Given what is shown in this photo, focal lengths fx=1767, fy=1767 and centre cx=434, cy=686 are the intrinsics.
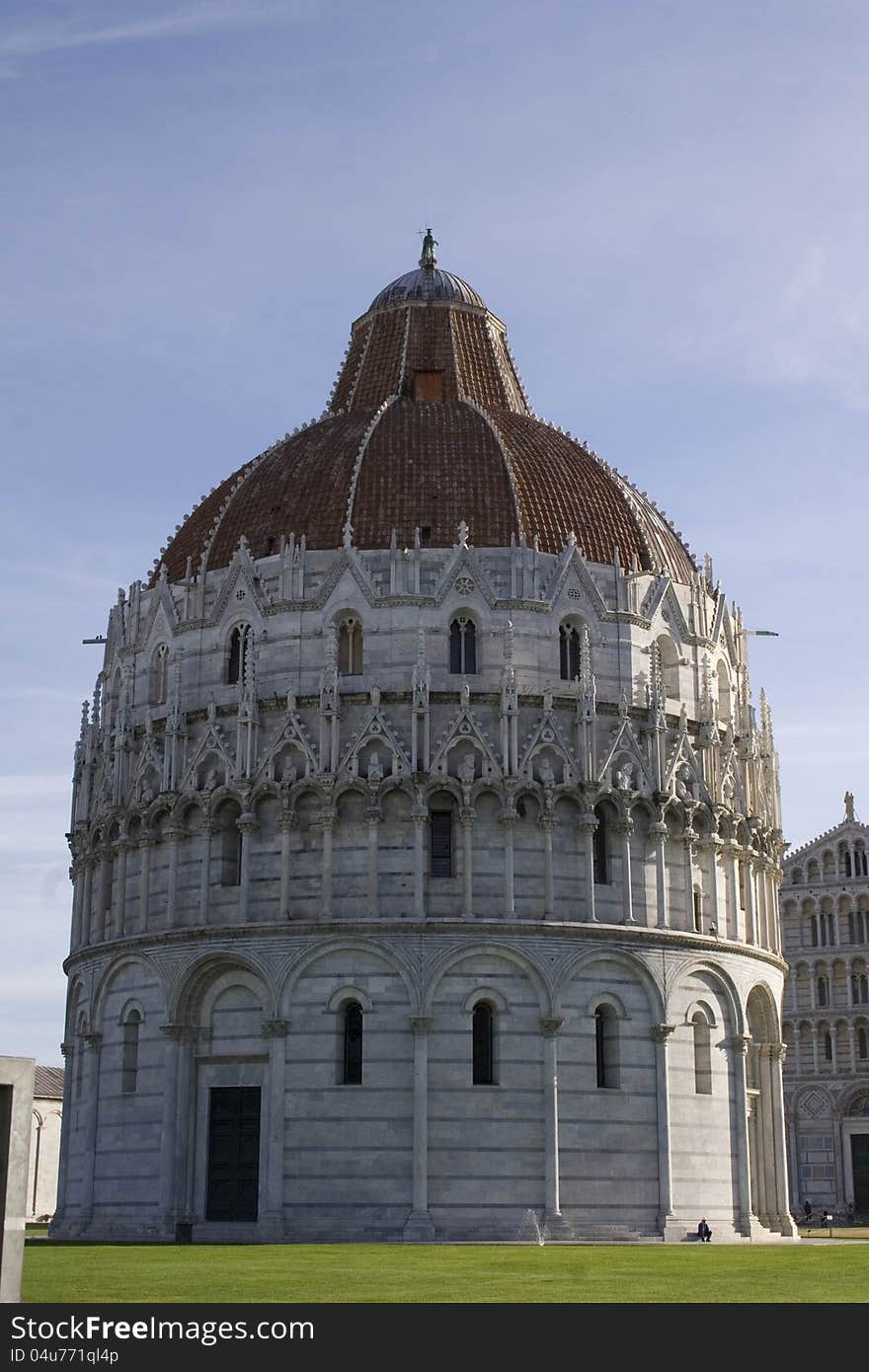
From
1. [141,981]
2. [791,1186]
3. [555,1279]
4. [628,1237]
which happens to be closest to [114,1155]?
[141,981]

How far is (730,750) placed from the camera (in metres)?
58.4

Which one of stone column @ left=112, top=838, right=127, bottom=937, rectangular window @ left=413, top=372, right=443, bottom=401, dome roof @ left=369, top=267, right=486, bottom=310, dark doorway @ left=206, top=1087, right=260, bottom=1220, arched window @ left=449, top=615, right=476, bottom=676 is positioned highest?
dome roof @ left=369, top=267, right=486, bottom=310

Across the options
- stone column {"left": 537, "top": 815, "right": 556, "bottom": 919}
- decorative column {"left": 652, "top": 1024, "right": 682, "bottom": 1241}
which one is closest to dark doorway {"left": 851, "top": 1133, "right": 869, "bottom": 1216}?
decorative column {"left": 652, "top": 1024, "right": 682, "bottom": 1241}

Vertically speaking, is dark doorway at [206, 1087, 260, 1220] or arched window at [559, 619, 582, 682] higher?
arched window at [559, 619, 582, 682]

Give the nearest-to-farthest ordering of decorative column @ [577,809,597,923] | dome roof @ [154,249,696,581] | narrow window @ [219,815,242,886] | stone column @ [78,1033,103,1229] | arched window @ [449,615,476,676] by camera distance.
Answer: decorative column @ [577,809,597,923] → narrow window @ [219,815,242,886] → stone column @ [78,1033,103,1229] → arched window @ [449,615,476,676] → dome roof @ [154,249,696,581]

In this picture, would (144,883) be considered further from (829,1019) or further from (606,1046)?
(829,1019)

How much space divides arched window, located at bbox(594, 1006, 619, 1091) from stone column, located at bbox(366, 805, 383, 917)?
24.3 feet

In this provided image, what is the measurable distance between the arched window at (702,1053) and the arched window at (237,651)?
17.9 metres

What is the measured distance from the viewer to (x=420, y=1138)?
4969 centimetres

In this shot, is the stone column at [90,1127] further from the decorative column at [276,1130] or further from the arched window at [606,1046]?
the arched window at [606,1046]

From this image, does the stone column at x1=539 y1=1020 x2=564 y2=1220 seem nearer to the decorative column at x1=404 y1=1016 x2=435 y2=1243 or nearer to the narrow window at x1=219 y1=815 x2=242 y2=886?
the decorative column at x1=404 y1=1016 x2=435 y2=1243

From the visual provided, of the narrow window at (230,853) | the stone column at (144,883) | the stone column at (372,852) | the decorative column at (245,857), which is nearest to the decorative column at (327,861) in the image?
the stone column at (372,852)

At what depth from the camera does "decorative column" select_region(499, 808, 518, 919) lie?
2041 inches
